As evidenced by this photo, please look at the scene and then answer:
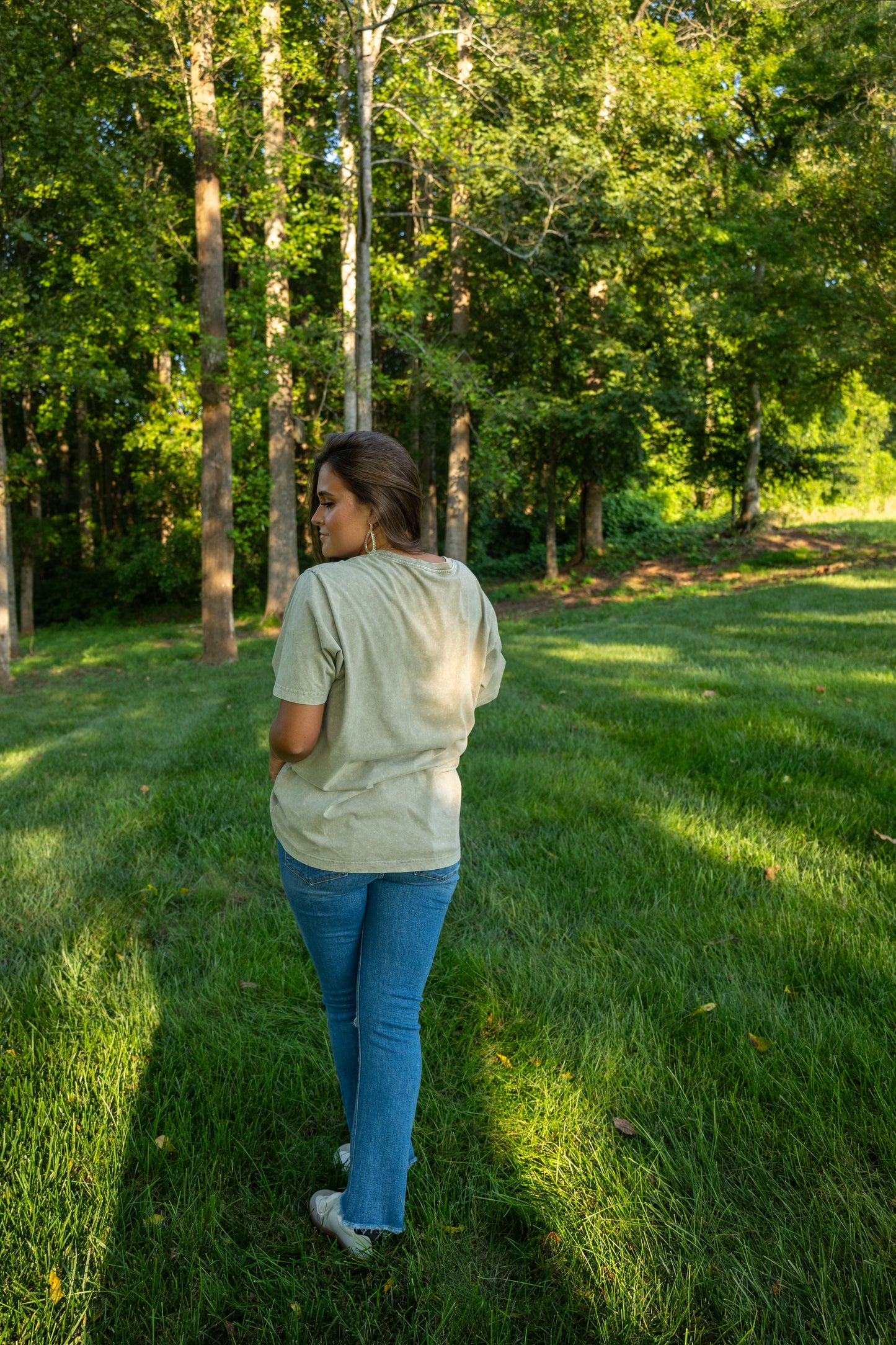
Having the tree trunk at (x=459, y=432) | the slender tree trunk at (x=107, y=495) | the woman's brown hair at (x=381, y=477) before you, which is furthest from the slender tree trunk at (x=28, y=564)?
the woman's brown hair at (x=381, y=477)

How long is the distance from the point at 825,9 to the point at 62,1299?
68.0ft

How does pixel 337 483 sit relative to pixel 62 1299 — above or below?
above

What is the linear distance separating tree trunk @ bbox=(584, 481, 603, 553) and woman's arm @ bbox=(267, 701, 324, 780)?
2213cm

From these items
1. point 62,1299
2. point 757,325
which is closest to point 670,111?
point 757,325

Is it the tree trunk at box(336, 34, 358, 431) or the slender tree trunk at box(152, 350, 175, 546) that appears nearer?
the tree trunk at box(336, 34, 358, 431)

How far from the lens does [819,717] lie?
6.45 metres

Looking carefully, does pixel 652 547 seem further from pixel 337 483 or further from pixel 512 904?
pixel 337 483

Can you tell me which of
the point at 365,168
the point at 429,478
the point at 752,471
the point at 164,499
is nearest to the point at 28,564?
the point at 164,499

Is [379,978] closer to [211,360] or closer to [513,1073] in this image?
[513,1073]

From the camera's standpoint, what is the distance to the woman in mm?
1998

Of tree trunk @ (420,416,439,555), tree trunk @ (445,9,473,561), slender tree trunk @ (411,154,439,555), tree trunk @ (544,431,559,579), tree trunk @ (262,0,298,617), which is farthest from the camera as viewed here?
tree trunk @ (420,416,439,555)

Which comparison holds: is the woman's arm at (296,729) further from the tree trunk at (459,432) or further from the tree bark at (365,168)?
the tree trunk at (459,432)

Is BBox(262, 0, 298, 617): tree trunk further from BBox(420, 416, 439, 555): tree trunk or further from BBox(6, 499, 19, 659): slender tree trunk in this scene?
BBox(6, 499, 19, 659): slender tree trunk

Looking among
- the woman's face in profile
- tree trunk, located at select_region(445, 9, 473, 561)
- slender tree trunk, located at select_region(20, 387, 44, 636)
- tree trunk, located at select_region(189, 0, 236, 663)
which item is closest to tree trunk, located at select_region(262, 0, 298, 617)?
tree trunk, located at select_region(189, 0, 236, 663)
